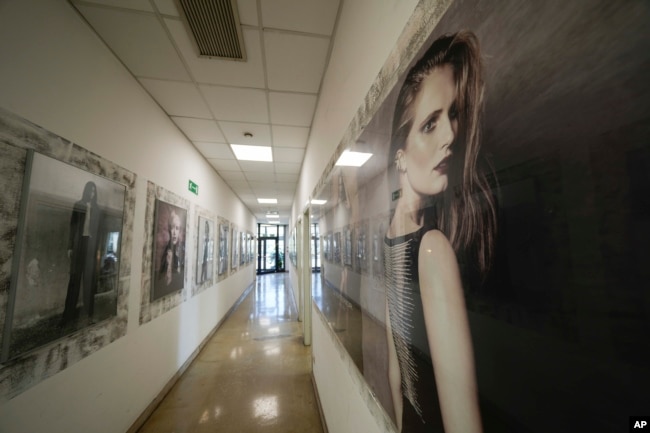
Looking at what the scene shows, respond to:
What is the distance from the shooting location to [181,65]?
2186mm

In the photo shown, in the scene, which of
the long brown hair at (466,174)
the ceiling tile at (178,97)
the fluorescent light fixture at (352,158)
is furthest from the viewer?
the ceiling tile at (178,97)

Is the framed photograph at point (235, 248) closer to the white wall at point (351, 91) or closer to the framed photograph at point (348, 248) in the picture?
the white wall at point (351, 91)

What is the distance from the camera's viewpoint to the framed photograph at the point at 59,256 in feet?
4.41

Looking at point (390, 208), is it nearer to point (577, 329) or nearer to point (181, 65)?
point (577, 329)

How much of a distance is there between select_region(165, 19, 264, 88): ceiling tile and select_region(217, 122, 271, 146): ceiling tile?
85cm

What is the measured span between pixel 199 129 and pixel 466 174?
364 centimetres

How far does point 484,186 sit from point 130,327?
3021mm

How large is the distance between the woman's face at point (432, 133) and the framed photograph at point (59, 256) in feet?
6.66

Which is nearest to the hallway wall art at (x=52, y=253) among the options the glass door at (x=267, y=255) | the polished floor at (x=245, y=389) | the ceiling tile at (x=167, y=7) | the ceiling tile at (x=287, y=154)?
the ceiling tile at (x=167, y=7)

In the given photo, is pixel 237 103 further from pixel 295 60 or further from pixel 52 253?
pixel 52 253

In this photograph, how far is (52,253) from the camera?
150cm

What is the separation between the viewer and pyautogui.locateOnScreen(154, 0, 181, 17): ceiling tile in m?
1.61

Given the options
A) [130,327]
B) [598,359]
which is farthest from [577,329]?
[130,327]

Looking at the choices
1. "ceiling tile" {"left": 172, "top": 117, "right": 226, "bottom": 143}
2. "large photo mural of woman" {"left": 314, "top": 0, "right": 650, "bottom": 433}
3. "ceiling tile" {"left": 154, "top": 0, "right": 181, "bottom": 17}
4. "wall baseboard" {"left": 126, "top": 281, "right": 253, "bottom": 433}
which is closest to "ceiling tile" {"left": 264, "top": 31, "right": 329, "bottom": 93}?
"ceiling tile" {"left": 154, "top": 0, "right": 181, "bottom": 17}
